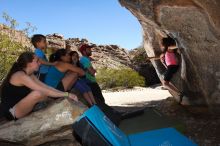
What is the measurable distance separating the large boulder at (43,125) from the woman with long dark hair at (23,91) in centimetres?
14

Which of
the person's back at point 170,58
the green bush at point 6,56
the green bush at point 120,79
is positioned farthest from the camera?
the green bush at point 120,79

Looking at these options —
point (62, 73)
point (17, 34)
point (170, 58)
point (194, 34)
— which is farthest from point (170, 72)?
point (17, 34)

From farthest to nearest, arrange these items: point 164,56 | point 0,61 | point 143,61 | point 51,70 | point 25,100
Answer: point 143,61, point 0,61, point 164,56, point 51,70, point 25,100

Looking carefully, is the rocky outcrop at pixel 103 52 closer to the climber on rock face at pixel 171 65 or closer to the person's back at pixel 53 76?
the climber on rock face at pixel 171 65

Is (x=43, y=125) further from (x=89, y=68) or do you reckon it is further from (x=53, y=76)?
(x=89, y=68)

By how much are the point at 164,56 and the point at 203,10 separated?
2.93 m

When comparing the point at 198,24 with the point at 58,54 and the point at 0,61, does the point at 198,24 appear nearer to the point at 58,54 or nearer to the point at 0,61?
the point at 58,54

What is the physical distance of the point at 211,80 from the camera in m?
9.37

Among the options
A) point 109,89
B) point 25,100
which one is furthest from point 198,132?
point 109,89

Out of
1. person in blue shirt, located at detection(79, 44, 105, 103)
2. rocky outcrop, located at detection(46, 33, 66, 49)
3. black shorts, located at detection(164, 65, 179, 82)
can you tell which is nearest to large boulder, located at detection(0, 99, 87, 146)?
person in blue shirt, located at detection(79, 44, 105, 103)

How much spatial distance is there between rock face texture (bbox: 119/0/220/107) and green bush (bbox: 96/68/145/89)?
61.3 ft

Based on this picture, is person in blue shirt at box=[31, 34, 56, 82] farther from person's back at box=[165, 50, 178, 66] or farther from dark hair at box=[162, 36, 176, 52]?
dark hair at box=[162, 36, 176, 52]

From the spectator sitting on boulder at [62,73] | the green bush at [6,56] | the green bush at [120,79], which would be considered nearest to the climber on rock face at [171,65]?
the spectator sitting on boulder at [62,73]

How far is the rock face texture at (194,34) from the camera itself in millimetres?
8441
